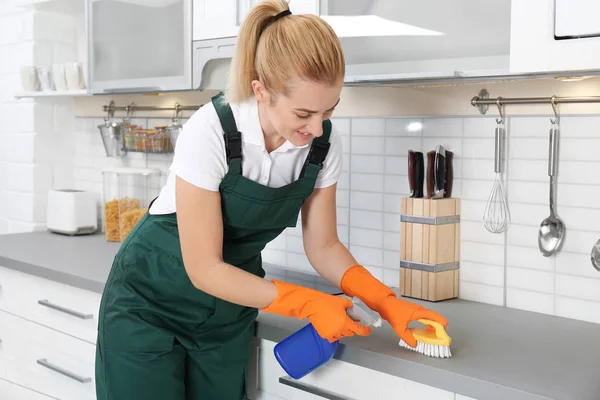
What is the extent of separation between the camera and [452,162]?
6.61 feet

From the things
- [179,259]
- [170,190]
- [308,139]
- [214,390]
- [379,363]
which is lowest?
[214,390]

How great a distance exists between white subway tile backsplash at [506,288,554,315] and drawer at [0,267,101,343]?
1.15 meters

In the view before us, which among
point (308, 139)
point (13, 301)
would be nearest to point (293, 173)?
point (308, 139)

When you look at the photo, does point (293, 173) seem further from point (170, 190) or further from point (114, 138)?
point (114, 138)

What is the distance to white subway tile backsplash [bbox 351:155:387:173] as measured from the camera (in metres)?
2.19

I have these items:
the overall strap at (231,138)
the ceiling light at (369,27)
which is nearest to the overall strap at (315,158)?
the overall strap at (231,138)

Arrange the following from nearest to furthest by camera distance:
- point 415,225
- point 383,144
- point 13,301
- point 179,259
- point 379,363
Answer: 1. point 379,363
2. point 179,259
3. point 415,225
4. point 383,144
5. point 13,301

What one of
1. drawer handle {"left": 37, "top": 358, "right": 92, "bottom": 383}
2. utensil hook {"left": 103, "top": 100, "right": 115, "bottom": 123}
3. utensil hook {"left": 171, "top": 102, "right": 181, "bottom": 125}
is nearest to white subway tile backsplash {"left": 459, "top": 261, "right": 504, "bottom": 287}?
drawer handle {"left": 37, "top": 358, "right": 92, "bottom": 383}

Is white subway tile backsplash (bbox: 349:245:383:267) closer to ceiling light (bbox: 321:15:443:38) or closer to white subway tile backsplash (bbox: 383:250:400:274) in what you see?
white subway tile backsplash (bbox: 383:250:400:274)

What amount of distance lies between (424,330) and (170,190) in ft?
2.05

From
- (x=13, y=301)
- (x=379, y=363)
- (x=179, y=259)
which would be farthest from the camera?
(x=13, y=301)

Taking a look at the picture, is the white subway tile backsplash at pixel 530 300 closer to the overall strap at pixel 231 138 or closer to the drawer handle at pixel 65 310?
the overall strap at pixel 231 138

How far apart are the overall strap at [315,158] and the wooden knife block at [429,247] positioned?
384mm

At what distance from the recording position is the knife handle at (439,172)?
1958 millimetres
